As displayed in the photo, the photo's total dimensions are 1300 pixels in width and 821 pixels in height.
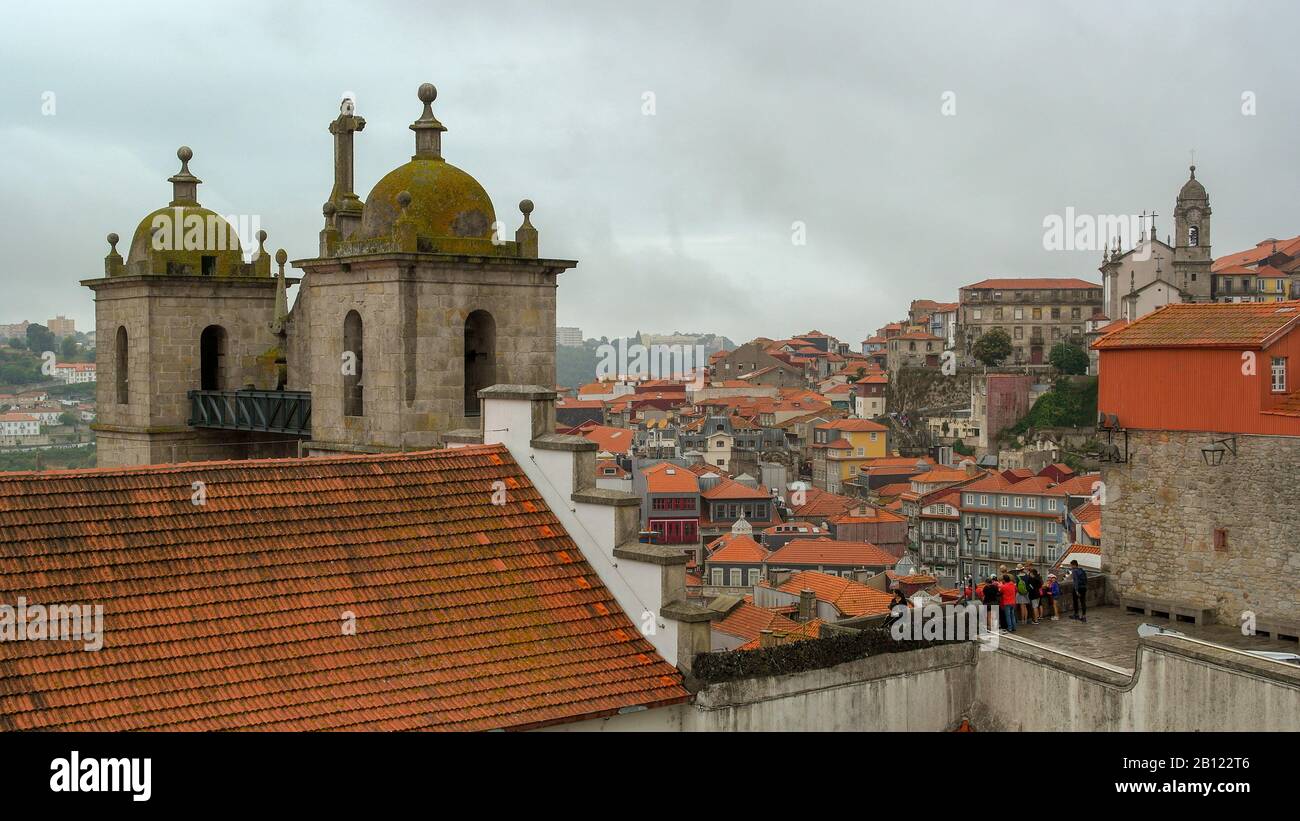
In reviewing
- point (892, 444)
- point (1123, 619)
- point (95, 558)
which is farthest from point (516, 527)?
point (892, 444)

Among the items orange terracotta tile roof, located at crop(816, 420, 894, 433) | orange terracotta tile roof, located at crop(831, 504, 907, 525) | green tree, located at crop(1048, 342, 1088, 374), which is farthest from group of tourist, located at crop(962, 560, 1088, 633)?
green tree, located at crop(1048, 342, 1088, 374)

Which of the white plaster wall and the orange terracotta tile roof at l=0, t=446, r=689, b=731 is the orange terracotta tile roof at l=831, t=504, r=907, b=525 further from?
the orange terracotta tile roof at l=0, t=446, r=689, b=731

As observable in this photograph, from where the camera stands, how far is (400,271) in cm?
1639

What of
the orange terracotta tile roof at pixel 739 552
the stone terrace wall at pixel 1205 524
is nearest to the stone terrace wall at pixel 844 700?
the stone terrace wall at pixel 1205 524

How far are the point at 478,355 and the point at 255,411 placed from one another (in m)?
5.14

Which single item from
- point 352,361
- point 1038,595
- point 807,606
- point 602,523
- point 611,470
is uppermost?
point 352,361

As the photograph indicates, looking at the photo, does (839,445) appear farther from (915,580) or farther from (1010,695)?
(1010,695)

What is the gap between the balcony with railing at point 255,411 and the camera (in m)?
19.2

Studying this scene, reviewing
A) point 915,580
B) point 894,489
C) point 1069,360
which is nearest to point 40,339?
point 915,580

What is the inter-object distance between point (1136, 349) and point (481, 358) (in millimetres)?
8127

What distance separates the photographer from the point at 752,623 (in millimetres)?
29922

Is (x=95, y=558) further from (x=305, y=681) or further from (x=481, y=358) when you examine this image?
(x=481, y=358)

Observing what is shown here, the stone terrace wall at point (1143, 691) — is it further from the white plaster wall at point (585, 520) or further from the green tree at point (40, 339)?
the green tree at point (40, 339)

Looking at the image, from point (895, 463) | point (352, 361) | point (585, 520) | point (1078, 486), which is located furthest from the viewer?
point (895, 463)
